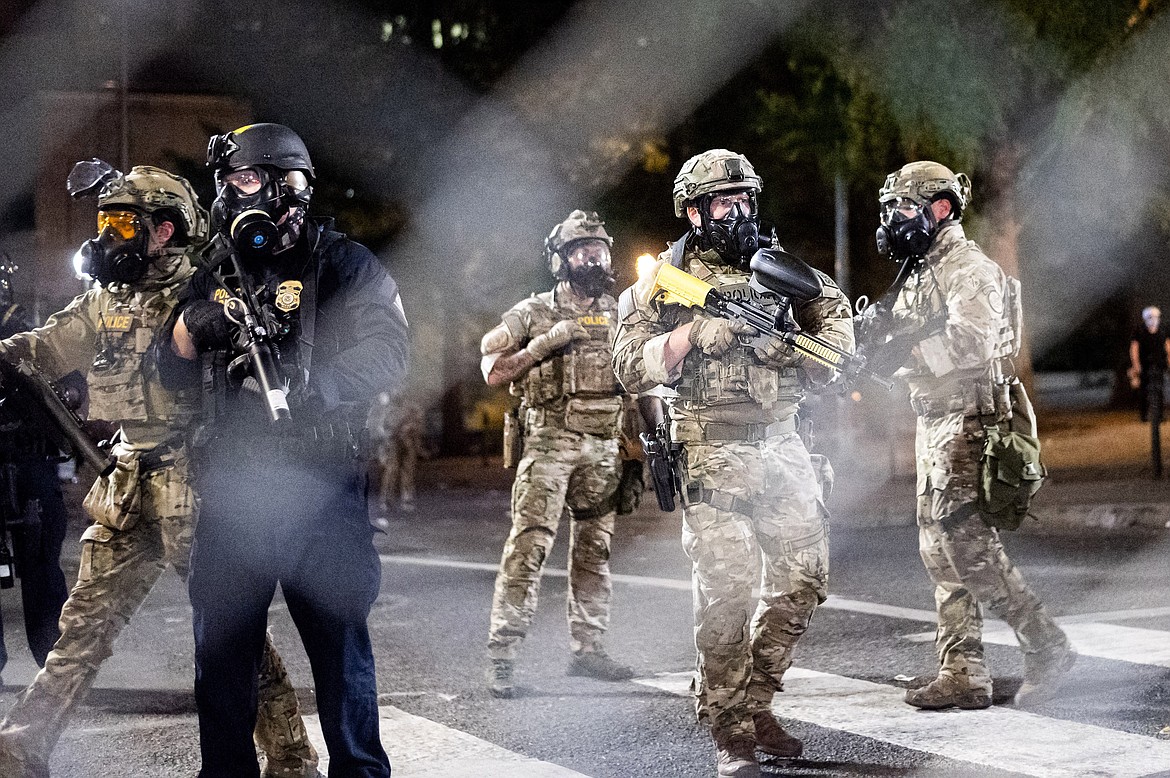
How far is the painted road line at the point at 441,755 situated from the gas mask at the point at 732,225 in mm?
1936

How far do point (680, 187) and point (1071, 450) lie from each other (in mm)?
14647

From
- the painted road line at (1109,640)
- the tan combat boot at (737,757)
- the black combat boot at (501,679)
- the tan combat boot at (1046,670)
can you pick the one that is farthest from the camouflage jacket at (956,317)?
the black combat boot at (501,679)

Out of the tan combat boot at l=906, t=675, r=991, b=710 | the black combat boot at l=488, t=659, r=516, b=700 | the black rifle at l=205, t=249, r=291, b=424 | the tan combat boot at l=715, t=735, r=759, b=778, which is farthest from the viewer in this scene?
the black combat boot at l=488, t=659, r=516, b=700

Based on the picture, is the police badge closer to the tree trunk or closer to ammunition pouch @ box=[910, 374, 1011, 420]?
ammunition pouch @ box=[910, 374, 1011, 420]

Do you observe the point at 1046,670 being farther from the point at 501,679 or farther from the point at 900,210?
the point at 501,679

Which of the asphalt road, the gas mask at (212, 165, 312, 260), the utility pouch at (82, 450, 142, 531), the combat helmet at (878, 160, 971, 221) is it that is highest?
the combat helmet at (878, 160, 971, 221)

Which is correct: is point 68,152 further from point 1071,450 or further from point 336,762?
point 336,762

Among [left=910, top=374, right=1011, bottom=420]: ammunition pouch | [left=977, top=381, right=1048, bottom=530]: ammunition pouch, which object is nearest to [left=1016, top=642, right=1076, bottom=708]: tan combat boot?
[left=977, top=381, right=1048, bottom=530]: ammunition pouch

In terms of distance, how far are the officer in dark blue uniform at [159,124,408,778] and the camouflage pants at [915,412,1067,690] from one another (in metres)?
2.84

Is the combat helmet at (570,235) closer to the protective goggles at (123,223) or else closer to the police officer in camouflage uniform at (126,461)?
the police officer in camouflage uniform at (126,461)

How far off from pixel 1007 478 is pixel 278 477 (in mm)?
3195

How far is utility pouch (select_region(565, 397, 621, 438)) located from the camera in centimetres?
727

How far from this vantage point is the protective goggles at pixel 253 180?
4.45m

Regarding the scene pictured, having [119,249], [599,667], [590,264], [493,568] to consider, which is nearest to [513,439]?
[590,264]
